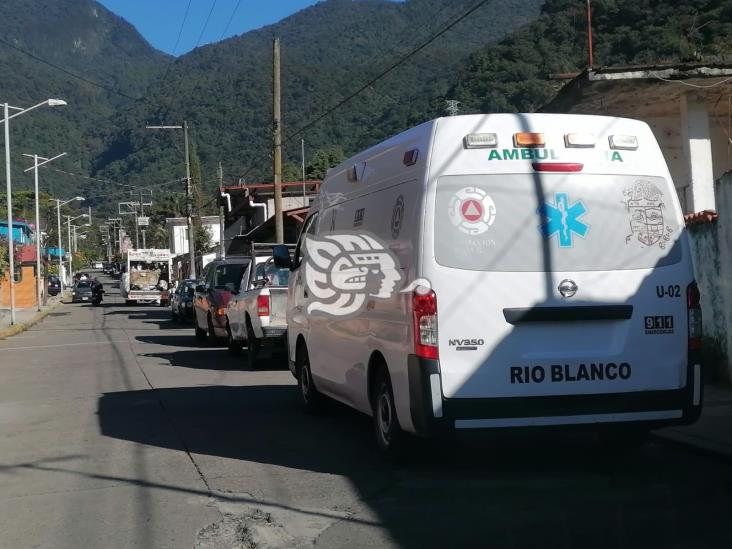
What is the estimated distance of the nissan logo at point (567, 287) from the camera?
7043 mm

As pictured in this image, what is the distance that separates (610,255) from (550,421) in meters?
1.32

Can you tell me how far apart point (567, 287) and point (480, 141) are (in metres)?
1.28

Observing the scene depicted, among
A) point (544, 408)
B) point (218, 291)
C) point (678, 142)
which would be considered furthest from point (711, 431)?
point (218, 291)

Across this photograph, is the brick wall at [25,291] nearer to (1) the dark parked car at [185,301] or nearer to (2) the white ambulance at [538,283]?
(1) the dark parked car at [185,301]

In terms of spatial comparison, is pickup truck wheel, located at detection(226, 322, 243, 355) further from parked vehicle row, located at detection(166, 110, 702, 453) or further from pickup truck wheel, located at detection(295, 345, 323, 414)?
parked vehicle row, located at detection(166, 110, 702, 453)

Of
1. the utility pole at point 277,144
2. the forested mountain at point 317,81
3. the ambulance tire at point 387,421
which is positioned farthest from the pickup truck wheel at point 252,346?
the utility pole at point 277,144

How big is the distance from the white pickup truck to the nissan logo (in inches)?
351

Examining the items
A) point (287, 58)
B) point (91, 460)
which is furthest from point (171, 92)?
point (91, 460)

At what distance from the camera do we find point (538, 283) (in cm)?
704

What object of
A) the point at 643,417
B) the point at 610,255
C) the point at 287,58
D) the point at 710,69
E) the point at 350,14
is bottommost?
the point at 643,417

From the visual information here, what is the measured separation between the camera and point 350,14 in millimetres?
63500

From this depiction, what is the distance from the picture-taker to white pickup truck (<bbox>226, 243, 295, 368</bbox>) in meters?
15.9

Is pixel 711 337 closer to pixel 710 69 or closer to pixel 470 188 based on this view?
pixel 710 69

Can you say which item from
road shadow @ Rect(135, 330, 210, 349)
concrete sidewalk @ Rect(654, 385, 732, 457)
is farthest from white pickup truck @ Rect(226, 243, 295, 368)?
concrete sidewalk @ Rect(654, 385, 732, 457)
